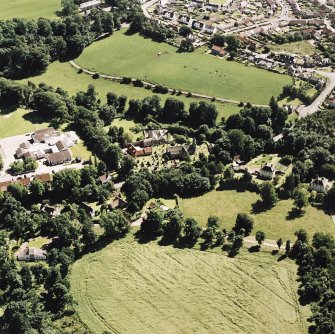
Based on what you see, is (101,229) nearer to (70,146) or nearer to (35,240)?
(35,240)

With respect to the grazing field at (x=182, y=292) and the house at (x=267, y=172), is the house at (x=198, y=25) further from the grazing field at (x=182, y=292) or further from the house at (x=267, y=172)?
the grazing field at (x=182, y=292)

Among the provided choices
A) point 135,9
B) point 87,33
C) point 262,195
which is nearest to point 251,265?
point 262,195

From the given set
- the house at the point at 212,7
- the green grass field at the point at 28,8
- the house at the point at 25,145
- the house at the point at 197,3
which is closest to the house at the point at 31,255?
the house at the point at 25,145

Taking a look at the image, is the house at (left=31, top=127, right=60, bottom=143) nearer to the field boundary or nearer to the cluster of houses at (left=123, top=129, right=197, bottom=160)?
the cluster of houses at (left=123, top=129, right=197, bottom=160)

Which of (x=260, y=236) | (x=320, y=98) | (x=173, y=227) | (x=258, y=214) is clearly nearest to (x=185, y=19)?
(x=320, y=98)

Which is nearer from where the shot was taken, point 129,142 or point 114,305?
point 114,305

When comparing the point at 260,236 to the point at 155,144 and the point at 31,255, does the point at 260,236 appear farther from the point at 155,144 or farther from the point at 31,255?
the point at 155,144

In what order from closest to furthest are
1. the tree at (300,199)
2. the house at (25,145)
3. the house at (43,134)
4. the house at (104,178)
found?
1. the tree at (300,199)
2. the house at (104,178)
3. the house at (25,145)
4. the house at (43,134)
